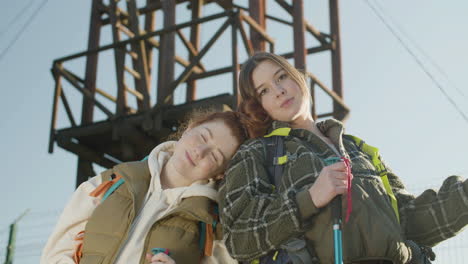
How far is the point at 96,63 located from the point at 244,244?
7528mm

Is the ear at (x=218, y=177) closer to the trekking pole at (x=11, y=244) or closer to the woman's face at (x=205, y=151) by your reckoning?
the woman's face at (x=205, y=151)

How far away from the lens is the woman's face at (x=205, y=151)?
300cm

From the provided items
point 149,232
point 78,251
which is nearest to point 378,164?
point 149,232

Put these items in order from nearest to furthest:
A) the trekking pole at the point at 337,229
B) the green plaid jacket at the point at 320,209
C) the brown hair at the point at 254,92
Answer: the trekking pole at the point at 337,229, the green plaid jacket at the point at 320,209, the brown hair at the point at 254,92

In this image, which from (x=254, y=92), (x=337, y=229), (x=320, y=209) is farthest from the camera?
(x=254, y=92)

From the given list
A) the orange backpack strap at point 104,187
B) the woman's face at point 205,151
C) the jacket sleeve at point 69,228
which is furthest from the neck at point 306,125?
the jacket sleeve at point 69,228

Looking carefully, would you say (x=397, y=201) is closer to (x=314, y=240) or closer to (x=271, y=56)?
(x=314, y=240)

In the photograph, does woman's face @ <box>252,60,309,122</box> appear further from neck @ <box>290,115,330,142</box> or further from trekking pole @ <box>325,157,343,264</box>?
trekking pole @ <box>325,157,343,264</box>

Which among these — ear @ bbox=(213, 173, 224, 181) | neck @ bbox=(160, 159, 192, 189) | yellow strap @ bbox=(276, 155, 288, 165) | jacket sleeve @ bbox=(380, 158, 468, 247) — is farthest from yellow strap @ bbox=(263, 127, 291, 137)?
jacket sleeve @ bbox=(380, 158, 468, 247)

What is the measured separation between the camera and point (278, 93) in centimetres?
296

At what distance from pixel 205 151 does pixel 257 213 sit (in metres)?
0.59

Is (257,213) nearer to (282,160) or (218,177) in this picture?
(282,160)

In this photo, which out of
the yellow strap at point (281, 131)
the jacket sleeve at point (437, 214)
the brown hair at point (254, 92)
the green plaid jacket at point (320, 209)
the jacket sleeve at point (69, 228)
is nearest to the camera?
the green plaid jacket at point (320, 209)

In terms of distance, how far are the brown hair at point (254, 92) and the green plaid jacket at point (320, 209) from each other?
140 mm
